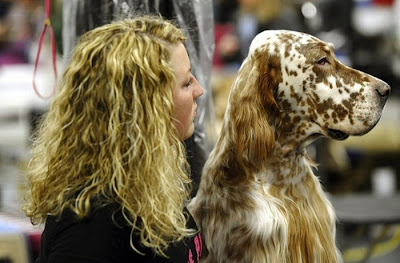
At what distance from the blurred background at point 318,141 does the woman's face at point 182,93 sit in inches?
60.1

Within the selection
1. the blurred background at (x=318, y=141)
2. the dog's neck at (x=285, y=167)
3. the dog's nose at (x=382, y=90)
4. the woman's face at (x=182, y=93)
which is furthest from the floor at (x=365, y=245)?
the woman's face at (x=182, y=93)

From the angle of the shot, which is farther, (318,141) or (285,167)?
(318,141)

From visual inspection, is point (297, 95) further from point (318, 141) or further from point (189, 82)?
point (318, 141)

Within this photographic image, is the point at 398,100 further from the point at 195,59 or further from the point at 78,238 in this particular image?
the point at 78,238

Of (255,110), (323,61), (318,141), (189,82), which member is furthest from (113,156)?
(318,141)

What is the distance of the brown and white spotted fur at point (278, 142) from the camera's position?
2557mm

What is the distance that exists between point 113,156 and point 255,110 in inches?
24.1

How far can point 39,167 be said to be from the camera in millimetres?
2262

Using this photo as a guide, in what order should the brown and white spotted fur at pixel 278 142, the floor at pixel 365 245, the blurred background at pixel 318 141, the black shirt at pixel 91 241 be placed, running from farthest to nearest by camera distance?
the floor at pixel 365 245 → the blurred background at pixel 318 141 → the brown and white spotted fur at pixel 278 142 → the black shirt at pixel 91 241

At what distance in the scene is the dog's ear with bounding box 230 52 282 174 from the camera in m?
2.56

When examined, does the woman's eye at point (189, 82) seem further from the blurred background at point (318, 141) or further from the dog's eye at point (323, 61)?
the blurred background at point (318, 141)

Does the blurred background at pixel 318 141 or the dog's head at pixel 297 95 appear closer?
the dog's head at pixel 297 95

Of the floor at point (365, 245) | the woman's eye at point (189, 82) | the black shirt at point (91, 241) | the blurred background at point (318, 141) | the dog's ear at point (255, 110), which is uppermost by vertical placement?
the woman's eye at point (189, 82)

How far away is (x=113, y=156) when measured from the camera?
2092 mm
